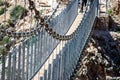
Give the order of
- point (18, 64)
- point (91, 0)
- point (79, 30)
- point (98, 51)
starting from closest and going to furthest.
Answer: point (18, 64) → point (79, 30) → point (98, 51) → point (91, 0)

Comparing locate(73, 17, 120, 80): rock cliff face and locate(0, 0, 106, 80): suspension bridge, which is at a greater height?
locate(0, 0, 106, 80): suspension bridge

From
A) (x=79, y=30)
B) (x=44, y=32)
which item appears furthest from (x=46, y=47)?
(x=79, y=30)

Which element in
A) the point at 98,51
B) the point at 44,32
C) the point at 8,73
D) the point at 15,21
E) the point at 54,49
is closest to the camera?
the point at 8,73

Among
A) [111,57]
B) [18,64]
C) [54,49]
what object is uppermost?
[18,64]

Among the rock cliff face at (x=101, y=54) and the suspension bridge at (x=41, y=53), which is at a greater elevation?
the suspension bridge at (x=41, y=53)

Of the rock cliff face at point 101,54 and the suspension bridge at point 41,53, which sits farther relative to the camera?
the rock cliff face at point 101,54

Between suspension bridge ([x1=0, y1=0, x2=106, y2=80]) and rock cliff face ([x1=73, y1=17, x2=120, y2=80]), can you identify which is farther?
rock cliff face ([x1=73, y1=17, x2=120, y2=80])

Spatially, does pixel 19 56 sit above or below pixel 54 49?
above

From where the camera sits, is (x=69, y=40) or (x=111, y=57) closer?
(x=69, y=40)

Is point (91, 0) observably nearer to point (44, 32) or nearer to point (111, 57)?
point (111, 57)

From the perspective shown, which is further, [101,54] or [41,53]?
[101,54]

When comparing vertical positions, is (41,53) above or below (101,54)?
above
